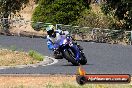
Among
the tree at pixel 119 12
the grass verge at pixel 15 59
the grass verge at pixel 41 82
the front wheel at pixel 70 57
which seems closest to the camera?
the grass verge at pixel 41 82

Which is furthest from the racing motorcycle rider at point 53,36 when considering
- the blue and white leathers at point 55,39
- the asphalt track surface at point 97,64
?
the asphalt track surface at point 97,64

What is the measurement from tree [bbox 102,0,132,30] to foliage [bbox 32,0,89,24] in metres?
2.68

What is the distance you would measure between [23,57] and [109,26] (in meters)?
17.4

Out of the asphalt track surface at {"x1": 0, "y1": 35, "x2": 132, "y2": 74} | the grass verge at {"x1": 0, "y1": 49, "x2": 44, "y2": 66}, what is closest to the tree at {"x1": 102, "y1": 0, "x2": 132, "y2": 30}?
the asphalt track surface at {"x1": 0, "y1": 35, "x2": 132, "y2": 74}

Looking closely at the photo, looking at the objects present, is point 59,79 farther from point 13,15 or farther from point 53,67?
point 13,15

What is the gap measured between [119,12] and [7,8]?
9576mm

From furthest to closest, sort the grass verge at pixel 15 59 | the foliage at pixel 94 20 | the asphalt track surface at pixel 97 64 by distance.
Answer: the foliage at pixel 94 20 → the grass verge at pixel 15 59 → the asphalt track surface at pixel 97 64

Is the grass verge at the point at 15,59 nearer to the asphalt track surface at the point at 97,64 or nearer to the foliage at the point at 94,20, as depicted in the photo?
the asphalt track surface at the point at 97,64

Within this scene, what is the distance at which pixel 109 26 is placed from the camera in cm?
3741

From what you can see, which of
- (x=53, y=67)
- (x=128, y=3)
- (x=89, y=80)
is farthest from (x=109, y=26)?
(x=89, y=80)

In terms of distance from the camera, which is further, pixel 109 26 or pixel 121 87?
pixel 109 26

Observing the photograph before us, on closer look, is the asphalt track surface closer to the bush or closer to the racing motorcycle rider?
the racing motorcycle rider

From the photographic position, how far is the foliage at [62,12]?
39.0 m

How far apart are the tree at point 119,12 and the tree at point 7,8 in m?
8.01
